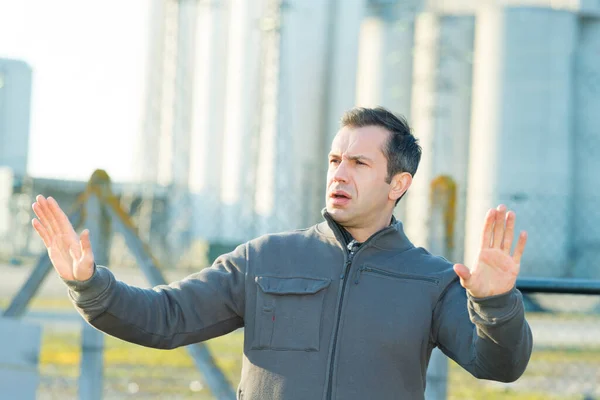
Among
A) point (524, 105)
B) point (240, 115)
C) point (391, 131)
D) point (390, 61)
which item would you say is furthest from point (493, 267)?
point (390, 61)

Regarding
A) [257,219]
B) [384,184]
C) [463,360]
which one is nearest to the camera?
[463,360]

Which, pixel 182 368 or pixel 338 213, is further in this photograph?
pixel 182 368

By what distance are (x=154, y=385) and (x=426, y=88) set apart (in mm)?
22183

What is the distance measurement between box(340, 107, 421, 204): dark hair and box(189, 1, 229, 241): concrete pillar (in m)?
27.8

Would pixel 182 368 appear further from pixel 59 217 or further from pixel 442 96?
pixel 442 96

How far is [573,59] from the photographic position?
27.2m

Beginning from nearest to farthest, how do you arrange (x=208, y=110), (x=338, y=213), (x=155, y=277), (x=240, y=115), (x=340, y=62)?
(x=338, y=213)
(x=155, y=277)
(x=240, y=115)
(x=340, y=62)
(x=208, y=110)

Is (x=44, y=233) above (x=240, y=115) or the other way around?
the other way around

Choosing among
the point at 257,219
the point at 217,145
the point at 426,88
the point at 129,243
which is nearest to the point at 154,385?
the point at 129,243

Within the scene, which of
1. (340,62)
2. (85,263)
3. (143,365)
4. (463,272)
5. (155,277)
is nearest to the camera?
(463,272)

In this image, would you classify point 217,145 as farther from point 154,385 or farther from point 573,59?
point 154,385

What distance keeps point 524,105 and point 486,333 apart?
25353mm

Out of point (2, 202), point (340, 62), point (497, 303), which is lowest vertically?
point (2, 202)

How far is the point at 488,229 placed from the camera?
2.31 metres
